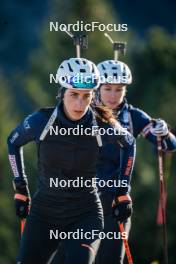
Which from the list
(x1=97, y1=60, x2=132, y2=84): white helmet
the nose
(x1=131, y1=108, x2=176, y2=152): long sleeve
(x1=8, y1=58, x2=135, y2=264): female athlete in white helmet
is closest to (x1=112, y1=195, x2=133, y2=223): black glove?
(x1=8, y1=58, x2=135, y2=264): female athlete in white helmet

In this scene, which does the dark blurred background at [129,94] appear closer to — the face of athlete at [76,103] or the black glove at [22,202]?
the black glove at [22,202]

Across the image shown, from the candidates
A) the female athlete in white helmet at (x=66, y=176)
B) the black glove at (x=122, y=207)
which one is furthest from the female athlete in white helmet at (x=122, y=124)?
the female athlete in white helmet at (x=66, y=176)

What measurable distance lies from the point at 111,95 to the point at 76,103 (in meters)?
2.10

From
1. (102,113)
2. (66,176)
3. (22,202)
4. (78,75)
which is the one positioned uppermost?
(78,75)

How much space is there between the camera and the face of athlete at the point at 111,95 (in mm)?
11914

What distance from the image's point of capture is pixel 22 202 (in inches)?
417

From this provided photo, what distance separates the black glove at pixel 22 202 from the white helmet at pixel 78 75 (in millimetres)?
1218

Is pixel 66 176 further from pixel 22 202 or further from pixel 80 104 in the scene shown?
pixel 22 202

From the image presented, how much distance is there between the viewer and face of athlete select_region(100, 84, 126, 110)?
11914 millimetres

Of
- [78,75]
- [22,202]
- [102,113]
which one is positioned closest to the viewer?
[78,75]

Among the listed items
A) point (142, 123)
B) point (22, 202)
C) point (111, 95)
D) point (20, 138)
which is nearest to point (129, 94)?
point (142, 123)

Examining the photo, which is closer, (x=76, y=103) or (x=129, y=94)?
(x=76, y=103)

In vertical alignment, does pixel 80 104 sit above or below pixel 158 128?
above

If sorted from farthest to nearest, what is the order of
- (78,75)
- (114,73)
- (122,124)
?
(114,73), (122,124), (78,75)
